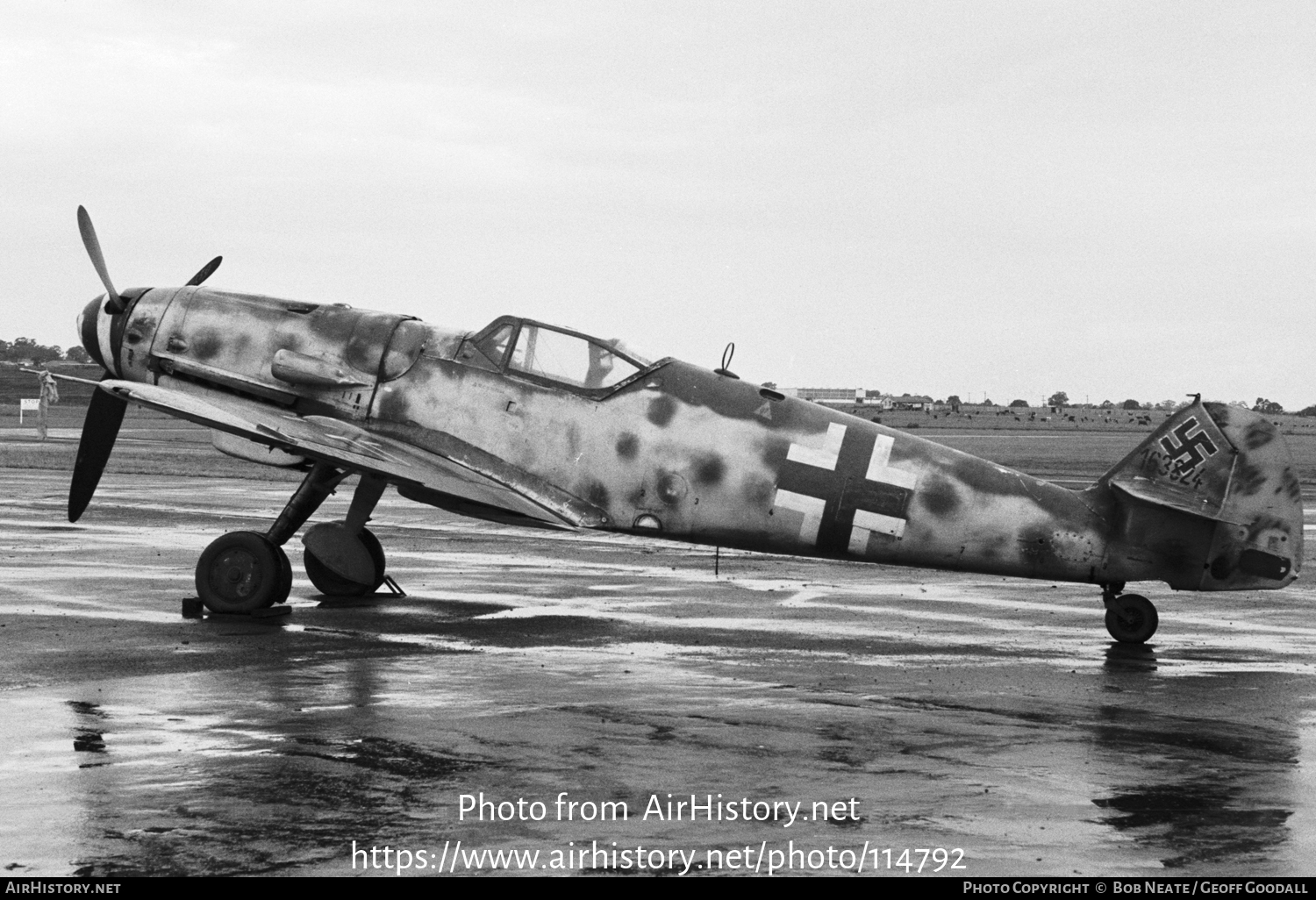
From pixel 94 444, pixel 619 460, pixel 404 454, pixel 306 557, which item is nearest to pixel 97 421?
pixel 94 444

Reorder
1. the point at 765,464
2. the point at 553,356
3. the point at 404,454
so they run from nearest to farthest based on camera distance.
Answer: the point at 765,464 < the point at 404,454 < the point at 553,356

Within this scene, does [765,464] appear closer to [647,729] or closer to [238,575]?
[647,729]

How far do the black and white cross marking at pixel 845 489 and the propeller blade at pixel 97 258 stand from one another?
6.99 m

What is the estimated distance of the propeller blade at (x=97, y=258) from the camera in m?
15.5

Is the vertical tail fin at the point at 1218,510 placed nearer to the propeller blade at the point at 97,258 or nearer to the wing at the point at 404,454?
the wing at the point at 404,454

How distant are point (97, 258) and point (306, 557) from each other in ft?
12.4

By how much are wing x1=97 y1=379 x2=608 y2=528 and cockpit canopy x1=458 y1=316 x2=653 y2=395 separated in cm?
83

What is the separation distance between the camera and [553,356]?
1425cm

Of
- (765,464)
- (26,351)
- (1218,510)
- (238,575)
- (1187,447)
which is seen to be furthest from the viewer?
(26,351)

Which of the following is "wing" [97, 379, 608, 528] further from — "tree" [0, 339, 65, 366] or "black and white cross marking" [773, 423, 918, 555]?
"tree" [0, 339, 65, 366]

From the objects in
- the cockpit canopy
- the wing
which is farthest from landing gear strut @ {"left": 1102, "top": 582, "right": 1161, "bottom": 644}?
the cockpit canopy
